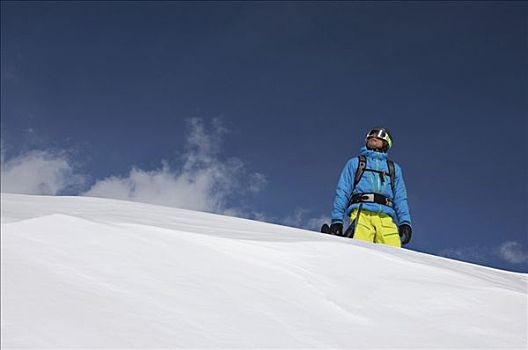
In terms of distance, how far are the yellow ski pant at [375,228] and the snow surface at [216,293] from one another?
3.04 metres

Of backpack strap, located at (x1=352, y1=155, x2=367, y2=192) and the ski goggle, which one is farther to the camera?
the ski goggle

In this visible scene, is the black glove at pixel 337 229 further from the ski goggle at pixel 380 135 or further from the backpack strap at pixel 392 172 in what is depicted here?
the ski goggle at pixel 380 135

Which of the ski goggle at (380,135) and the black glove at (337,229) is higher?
the ski goggle at (380,135)

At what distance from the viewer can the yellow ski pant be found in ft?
19.6

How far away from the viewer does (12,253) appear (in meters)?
1.93

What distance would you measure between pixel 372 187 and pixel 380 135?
670 millimetres

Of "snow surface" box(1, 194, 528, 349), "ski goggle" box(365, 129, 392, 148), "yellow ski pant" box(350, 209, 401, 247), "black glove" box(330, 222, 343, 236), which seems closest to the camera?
"snow surface" box(1, 194, 528, 349)

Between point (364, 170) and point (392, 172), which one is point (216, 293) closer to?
point (364, 170)

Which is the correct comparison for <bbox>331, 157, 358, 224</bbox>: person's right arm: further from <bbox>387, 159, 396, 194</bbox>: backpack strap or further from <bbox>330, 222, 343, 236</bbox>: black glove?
<bbox>387, 159, 396, 194</bbox>: backpack strap

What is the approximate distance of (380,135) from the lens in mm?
6387

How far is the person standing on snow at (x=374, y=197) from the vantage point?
19.8 ft

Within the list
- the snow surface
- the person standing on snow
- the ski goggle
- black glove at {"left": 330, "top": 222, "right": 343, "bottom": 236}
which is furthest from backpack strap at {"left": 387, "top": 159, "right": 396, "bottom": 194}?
the snow surface

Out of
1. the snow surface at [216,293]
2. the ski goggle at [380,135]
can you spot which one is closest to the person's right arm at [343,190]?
the ski goggle at [380,135]

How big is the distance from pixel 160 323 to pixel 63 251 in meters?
0.52
